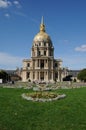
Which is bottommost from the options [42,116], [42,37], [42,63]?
[42,116]

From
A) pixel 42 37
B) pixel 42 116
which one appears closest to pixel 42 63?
pixel 42 37

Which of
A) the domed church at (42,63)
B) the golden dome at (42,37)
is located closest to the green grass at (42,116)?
the domed church at (42,63)

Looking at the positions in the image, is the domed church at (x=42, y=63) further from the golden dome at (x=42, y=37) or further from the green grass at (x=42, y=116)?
the green grass at (x=42, y=116)

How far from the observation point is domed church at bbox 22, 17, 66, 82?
13350 cm

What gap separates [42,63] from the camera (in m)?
136

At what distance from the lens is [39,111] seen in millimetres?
21094

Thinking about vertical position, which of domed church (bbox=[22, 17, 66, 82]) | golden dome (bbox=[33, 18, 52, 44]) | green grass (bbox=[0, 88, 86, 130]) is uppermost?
golden dome (bbox=[33, 18, 52, 44])

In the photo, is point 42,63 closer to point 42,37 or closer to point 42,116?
point 42,37

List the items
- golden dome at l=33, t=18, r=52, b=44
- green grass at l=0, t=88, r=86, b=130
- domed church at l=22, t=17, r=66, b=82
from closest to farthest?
green grass at l=0, t=88, r=86, b=130 → domed church at l=22, t=17, r=66, b=82 → golden dome at l=33, t=18, r=52, b=44

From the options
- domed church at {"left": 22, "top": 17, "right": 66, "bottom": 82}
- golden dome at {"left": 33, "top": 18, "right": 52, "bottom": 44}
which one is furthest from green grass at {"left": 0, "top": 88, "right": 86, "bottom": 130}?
golden dome at {"left": 33, "top": 18, "right": 52, "bottom": 44}

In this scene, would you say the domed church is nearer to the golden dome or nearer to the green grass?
the golden dome

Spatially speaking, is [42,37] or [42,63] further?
[42,37]

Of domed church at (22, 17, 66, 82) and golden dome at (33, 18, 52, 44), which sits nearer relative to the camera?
domed church at (22, 17, 66, 82)

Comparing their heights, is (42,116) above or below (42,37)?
below
